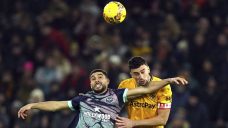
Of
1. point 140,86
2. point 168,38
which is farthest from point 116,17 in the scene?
point 168,38

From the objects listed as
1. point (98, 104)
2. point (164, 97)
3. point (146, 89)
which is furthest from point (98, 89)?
point (164, 97)

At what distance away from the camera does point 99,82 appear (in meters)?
12.9

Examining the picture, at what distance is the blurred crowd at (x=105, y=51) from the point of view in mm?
19547

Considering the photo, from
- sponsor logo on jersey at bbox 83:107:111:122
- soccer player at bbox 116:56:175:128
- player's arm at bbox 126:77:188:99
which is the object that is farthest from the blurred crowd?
sponsor logo on jersey at bbox 83:107:111:122

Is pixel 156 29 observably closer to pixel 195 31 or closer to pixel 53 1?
pixel 195 31

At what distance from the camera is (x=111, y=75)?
19578 millimetres

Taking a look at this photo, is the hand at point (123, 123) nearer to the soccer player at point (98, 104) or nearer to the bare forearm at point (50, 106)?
the soccer player at point (98, 104)

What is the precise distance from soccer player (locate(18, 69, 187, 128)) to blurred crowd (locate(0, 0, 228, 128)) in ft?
18.1

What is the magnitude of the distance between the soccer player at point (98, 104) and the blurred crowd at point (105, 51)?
18.1 ft

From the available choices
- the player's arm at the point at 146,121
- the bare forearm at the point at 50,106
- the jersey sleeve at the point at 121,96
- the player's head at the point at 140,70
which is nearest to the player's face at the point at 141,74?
the player's head at the point at 140,70

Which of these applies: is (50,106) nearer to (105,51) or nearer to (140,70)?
(140,70)

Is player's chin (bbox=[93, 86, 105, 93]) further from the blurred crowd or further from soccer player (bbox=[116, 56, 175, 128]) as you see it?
the blurred crowd

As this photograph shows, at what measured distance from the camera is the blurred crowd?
19.5m

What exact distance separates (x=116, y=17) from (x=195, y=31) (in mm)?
7917
